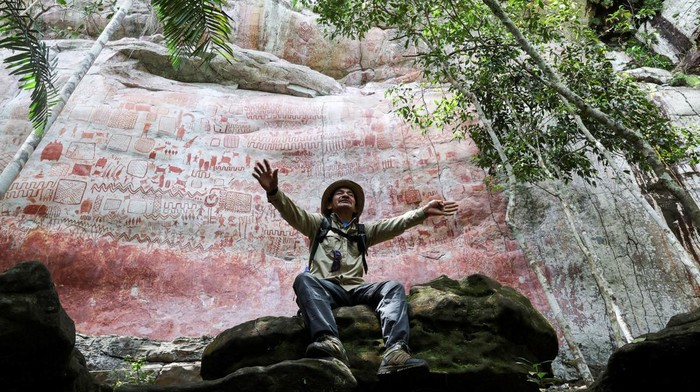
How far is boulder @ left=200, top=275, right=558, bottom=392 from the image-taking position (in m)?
4.00

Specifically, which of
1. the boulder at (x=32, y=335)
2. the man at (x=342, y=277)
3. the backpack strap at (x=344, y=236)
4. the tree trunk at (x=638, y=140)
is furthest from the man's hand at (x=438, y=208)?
the boulder at (x=32, y=335)

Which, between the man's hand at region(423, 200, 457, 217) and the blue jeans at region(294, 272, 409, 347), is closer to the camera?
the blue jeans at region(294, 272, 409, 347)

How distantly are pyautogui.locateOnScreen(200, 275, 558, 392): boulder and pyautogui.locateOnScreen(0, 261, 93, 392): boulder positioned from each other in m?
1.31

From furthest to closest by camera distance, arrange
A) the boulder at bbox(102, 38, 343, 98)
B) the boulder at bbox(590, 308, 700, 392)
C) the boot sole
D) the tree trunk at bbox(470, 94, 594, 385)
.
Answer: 1. the boulder at bbox(102, 38, 343, 98)
2. the tree trunk at bbox(470, 94, 594, 385)
3. the boot sole
4. the boulder at bbox(590, 308, 700, 392)

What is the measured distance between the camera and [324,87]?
1281cm

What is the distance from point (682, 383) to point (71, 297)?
7.40 metres

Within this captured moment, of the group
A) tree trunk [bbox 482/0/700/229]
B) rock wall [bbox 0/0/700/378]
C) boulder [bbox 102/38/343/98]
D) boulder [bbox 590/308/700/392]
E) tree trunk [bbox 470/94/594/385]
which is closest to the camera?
boulder [bbox 590/308/700/392]

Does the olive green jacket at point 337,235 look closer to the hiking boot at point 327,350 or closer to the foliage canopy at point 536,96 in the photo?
the hiking boot at point 327,350

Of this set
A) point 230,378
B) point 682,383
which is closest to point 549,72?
point 682,383

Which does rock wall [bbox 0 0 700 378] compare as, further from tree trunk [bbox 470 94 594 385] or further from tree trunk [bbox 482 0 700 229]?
tree trunk [bbox 482 0 700 229]

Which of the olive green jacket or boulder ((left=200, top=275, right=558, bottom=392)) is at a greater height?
the olive green jacket

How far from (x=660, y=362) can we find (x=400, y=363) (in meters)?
1.52

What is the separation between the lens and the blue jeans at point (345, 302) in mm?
4055

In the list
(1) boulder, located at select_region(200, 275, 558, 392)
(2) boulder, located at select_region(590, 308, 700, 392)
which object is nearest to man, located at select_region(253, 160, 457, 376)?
(1) boulder, located at select_region(200, 275, 558, 392)
